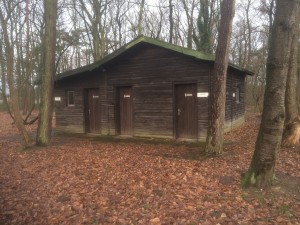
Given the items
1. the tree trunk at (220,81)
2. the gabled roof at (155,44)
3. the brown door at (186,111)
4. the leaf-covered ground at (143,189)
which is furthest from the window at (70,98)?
the tree trunk at (220,81)

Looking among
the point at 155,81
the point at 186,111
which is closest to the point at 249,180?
the point at 186,111

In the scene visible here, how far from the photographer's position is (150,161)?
7.55m

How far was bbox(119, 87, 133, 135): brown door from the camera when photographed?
40.7 feet

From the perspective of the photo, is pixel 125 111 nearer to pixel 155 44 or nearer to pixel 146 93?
pixel 146 93

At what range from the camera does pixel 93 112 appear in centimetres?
1377

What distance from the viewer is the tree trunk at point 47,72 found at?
375 inches

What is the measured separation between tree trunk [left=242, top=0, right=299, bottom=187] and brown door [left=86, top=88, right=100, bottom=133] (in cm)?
1005

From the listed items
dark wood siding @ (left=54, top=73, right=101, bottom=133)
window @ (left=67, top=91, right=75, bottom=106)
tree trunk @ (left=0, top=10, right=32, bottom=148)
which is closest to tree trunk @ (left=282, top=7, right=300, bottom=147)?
dark wood siding @ (left=54, top=73, right=101, bottom=133)

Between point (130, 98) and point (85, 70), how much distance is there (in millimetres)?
2646

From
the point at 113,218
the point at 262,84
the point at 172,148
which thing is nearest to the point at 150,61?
the point at 172,148

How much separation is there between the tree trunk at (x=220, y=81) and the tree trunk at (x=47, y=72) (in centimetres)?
623

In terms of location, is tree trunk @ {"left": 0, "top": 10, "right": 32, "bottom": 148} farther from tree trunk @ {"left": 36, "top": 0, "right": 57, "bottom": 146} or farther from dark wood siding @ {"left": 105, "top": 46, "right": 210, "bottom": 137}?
dark wood siding @ {"left": 105, "top": 46, "right": 210, "bottom": 137}

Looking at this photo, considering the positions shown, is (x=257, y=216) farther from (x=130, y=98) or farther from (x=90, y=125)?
(x=90, y=125)

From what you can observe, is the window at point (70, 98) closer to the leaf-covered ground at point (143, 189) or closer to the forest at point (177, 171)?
the forest at point (177, 171)
